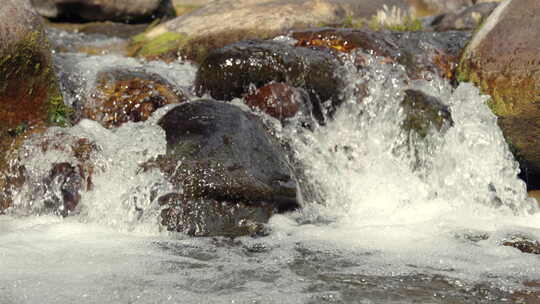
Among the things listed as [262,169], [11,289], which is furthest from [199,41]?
[11,289]

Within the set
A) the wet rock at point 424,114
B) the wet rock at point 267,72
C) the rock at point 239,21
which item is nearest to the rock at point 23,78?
the wet rock at point 267,72

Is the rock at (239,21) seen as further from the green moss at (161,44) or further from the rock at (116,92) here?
the rock at (116,92)

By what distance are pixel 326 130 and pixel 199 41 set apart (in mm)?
3370

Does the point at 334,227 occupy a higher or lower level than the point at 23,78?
lower

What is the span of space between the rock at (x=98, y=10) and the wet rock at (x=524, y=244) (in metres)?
11.5

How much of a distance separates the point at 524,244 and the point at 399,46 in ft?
13.4

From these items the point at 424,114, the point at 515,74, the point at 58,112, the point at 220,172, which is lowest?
the point at 220,172

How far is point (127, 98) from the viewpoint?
747 centimetres

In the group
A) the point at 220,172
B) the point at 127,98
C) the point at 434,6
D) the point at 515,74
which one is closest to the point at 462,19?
the point at 434,6

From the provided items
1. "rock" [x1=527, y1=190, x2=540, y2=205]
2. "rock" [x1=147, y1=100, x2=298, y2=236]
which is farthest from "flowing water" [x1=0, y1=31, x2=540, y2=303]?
"rock" [x1=527, y1=190, x2=540, y2=205]

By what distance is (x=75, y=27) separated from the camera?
1441 cm

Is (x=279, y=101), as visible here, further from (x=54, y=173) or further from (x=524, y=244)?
(x=524, y=244)

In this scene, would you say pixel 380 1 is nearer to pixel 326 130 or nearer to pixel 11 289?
pixel 326 130

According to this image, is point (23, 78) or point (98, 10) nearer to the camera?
point (23, 78)
